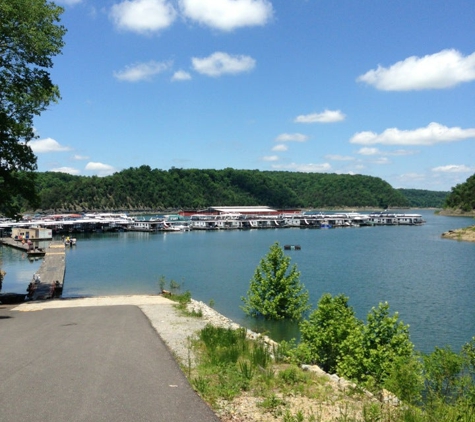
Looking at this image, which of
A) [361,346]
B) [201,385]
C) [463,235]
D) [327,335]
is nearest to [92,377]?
[201,385]

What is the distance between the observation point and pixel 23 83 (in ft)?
80.6

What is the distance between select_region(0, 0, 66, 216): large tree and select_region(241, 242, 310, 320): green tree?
14.0m

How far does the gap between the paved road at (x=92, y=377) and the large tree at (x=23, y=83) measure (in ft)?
33.8

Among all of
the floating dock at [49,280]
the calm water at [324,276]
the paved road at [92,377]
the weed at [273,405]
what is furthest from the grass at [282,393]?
the floating dock at [49,280]

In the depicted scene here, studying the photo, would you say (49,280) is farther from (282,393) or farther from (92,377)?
(282,393)

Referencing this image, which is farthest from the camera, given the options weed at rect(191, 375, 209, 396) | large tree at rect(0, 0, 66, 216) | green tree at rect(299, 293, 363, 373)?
large tree at rect(0, 0, 66, 216)

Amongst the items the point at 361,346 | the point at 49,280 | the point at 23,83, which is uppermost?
the point at 23,83

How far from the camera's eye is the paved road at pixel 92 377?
8.37 m

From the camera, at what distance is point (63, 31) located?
24.5m

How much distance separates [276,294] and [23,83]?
1839 cm

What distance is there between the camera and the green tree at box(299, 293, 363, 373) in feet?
52.3

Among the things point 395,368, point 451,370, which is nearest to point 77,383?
point 395,368

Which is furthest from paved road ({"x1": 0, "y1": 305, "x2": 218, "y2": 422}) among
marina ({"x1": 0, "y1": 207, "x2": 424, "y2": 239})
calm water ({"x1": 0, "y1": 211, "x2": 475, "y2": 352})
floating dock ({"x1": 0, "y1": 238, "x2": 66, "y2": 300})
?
marina ({"x1": 0, "y1": 207, "x2": 424, "y2": 239})

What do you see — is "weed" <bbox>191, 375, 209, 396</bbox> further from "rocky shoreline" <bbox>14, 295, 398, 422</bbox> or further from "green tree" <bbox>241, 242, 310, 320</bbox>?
"green tree" <bbox>241, 242, 310, 320</bbox>
